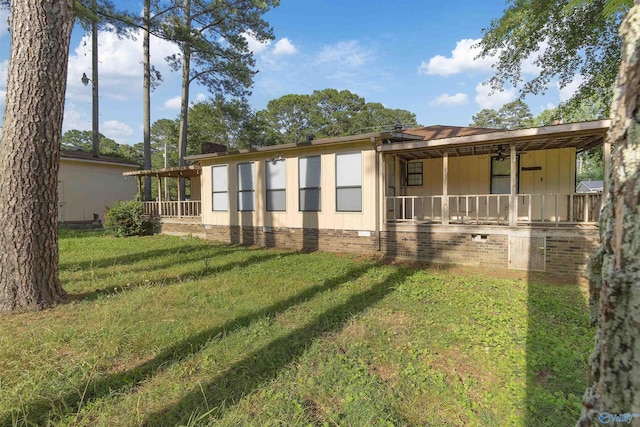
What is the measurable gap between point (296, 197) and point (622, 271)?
8839 millimetres

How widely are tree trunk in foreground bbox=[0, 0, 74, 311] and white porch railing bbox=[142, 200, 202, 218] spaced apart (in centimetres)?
890

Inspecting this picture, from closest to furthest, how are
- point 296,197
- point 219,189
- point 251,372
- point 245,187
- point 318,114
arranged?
point 251,372
point 296,197
point 245,187
point 219,189
point 318,114

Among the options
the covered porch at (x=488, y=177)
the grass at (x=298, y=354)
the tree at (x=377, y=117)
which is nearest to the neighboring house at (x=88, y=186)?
the grass at (x=298, y=354)

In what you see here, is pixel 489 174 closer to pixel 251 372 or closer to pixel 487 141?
pixel 487 141

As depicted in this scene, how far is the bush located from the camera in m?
12.6

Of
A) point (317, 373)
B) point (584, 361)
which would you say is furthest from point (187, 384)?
point (584, 361)

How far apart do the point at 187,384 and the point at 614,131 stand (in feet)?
10.3

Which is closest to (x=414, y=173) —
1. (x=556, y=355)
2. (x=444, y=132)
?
(x=444, y=132)

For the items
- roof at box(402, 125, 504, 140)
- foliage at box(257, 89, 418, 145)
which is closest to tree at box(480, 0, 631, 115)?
roof at box(402, 125, 504, 140)

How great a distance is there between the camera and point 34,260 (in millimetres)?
4348

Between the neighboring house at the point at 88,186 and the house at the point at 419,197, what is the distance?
28.4 ft

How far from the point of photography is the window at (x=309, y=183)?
9.20 metres

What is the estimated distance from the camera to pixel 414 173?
10344 mm

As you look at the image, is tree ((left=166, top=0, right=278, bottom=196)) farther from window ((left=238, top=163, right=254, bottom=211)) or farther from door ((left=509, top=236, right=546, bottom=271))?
door ((left=509, top=236, right=546, bottom=271))
